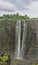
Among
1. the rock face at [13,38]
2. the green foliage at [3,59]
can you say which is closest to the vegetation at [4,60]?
the green foliage at [3,59]

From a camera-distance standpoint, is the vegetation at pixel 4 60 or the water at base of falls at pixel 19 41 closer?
the vegetation at pixel 4 60

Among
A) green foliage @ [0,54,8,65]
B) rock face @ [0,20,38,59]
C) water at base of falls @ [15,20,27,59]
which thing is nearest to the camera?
green foliage @ [0,54,8,65]

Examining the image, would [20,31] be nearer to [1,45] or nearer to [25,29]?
[25,29]

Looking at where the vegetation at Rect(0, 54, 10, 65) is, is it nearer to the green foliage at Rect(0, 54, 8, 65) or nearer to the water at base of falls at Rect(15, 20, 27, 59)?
the green foliage at Rect(0, 54, 8, 65)

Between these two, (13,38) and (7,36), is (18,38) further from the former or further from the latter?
(7,36)

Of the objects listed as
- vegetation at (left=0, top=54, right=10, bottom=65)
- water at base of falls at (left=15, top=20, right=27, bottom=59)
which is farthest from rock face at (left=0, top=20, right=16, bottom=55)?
vegetation at (left=0, top=54, right=10, bottom=65)

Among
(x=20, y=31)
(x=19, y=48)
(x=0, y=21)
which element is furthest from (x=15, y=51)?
(x=0, y=21)

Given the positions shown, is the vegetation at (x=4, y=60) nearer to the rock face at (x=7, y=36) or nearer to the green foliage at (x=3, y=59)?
the green foliage at (x=3, y=59)

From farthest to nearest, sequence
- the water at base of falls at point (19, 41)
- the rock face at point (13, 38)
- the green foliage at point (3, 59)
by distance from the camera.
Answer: the water at base of falls at point (19, 41) < the rock face at point (13, 38) < the green foliage at point (3, 59)

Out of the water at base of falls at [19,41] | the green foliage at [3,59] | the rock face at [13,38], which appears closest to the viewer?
the green foliage at [3,59]
